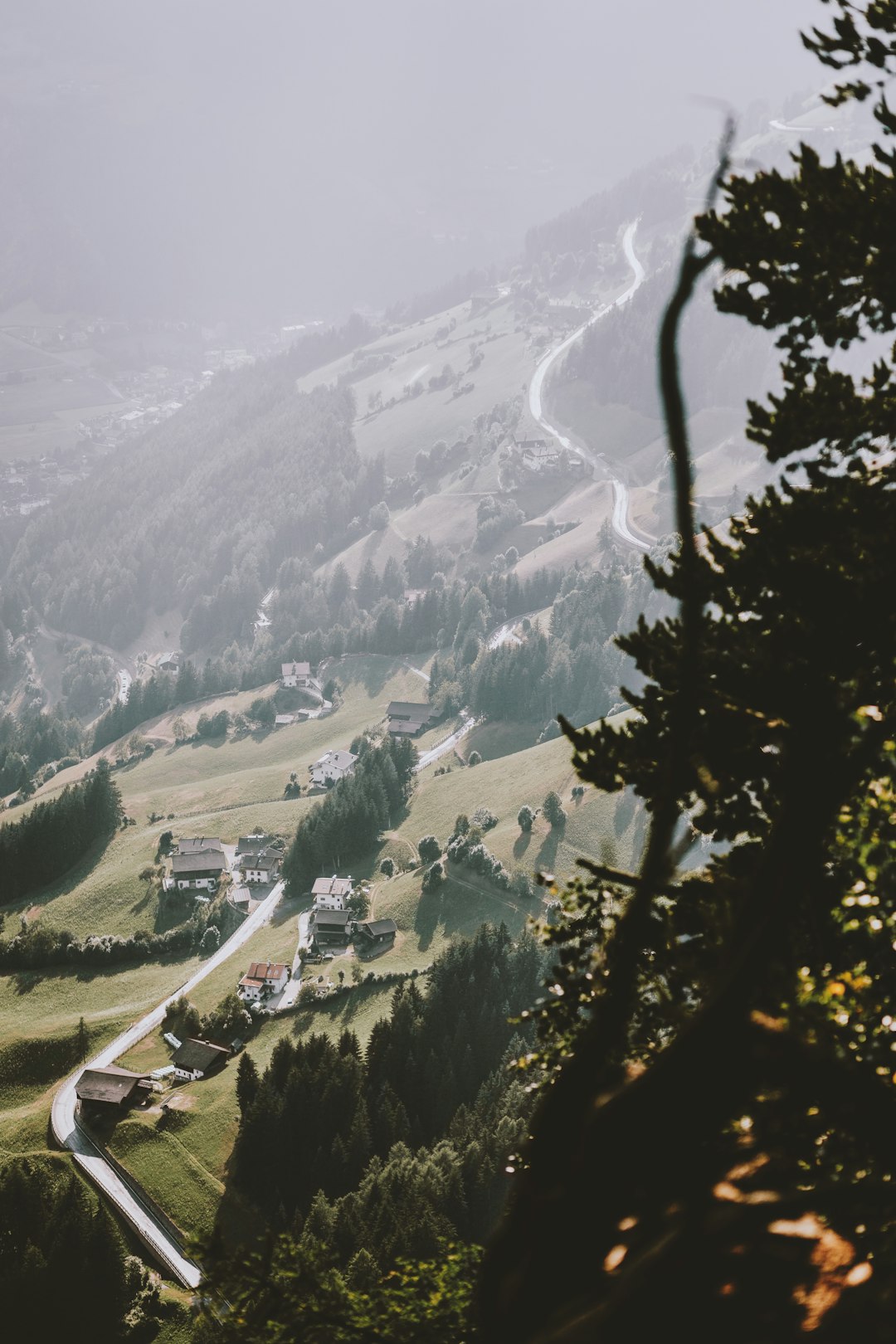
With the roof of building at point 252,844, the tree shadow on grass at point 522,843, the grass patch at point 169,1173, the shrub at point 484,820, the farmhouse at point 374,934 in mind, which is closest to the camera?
the grass patch at point 169,1173

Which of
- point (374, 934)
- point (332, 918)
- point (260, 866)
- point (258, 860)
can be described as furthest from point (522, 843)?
point (258, 860)

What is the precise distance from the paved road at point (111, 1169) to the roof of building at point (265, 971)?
8140mm

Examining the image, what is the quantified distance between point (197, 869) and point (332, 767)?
1940 inches

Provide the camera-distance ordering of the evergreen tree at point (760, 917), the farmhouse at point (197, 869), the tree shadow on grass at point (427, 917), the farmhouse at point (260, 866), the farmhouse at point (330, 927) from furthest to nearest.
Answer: the farmhouse at point (260, 866) < the farmhouse at point (197, 869) < the tree shadow on grass at point (427, 917) < the farmhouse at point (330, 927) < the evergreen tree at point (760, 917)

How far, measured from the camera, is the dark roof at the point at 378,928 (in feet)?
364

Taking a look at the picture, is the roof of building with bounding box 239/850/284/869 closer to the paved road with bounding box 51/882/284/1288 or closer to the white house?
the paved road with bounding box 51/882/284/1288

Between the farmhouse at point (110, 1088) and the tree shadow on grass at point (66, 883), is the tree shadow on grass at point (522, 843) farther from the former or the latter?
the tree shadow on grass at point (66, 883)

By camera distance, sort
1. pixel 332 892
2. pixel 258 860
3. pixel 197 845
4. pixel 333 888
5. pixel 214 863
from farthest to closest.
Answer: pixel 197 845, pixel 258 860, pixel 214 863, pixel 333 888, pixel 332 892

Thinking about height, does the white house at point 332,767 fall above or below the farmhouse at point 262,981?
below

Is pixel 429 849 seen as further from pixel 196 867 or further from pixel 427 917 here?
pixel 196 867

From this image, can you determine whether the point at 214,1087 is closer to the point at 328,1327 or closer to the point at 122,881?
the point at 122,881

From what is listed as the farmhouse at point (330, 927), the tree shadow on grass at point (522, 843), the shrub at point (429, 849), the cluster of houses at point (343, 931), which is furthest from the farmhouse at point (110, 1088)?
the tree shadow on grass at point (522, 843)

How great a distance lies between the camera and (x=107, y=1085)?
77312 millimetres

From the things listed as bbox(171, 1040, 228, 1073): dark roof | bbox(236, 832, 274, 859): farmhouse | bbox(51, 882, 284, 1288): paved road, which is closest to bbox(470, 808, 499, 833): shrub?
bbox(236, 832, 274, 859): farmhouse
